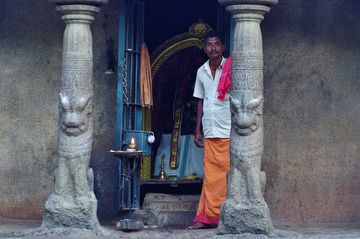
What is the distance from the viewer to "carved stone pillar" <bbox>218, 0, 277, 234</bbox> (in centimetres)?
1492

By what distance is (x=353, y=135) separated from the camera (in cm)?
1623

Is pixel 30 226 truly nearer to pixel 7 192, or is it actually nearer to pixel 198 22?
pixel 7 192

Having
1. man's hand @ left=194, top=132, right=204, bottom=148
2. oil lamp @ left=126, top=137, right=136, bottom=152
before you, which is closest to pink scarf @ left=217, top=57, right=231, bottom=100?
man's hand @ left=194, top=132, right=204, bottom=148

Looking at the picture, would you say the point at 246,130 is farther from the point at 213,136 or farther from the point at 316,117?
the point at 316,117

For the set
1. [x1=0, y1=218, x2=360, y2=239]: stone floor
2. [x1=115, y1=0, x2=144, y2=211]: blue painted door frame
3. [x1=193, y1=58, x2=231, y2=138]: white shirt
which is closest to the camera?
[x1=0, y1=218, x2=360, y2=239]: stone floor

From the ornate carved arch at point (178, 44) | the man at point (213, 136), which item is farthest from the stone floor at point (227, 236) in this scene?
the ornate carved arch at point (178, 44)

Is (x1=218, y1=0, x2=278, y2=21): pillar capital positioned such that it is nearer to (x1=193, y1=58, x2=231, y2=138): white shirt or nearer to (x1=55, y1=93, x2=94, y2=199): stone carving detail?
(x1=193, y1=58, x2=231, y2=138): white shirt

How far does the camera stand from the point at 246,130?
14.9 m

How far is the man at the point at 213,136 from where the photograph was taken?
15.7 metres

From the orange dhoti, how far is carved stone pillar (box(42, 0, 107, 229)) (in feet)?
4.09

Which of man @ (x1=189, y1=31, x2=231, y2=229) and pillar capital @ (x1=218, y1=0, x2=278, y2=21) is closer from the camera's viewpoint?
pillar capital @ (x1=218, y1=0, x2=278, y2=21)

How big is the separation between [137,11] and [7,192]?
259cm

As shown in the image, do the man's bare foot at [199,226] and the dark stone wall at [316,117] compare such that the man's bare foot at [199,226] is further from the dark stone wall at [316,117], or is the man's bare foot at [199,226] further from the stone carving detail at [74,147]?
the stone carving detail at [74,147]

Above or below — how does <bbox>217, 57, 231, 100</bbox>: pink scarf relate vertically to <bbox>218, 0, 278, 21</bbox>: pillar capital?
below
